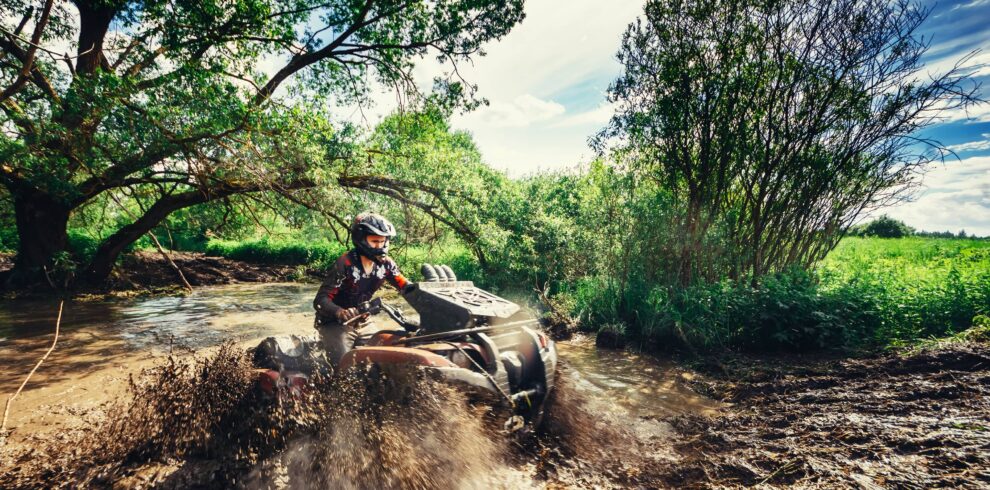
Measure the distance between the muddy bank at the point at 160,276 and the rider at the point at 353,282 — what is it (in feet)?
24.8

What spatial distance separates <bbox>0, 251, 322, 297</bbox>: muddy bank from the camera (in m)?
13.4

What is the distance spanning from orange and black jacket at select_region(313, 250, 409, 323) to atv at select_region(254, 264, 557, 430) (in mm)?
179

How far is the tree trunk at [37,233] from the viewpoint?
11492 mm

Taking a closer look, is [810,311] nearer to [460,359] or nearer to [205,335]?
[460,359]

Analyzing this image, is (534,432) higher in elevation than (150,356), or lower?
higher

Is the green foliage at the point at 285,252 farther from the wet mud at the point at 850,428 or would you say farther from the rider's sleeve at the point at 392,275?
the wet mud at the point at 850,428

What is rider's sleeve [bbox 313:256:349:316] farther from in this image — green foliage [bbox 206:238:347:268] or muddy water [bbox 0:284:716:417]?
green foliage [bbox 206:238:347:268]

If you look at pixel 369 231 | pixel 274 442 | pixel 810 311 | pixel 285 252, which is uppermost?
pixel 285 252

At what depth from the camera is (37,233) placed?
11.7 meters

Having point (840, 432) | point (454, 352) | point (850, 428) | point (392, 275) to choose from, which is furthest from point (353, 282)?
point (850, 428)

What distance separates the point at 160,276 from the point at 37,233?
541cm

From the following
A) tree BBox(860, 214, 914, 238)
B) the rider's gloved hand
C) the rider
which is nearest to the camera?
the rider's gloved hand

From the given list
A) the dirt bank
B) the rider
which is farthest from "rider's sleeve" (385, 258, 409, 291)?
the dirt bank

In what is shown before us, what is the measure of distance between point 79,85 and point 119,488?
6902 millimetres
